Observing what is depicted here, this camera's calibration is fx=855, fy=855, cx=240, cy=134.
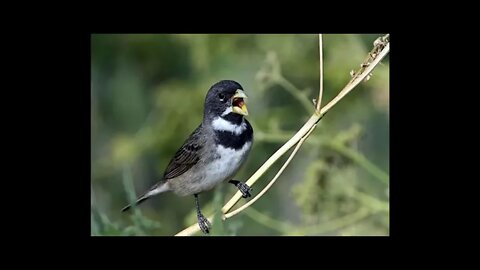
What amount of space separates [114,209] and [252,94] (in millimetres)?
1156

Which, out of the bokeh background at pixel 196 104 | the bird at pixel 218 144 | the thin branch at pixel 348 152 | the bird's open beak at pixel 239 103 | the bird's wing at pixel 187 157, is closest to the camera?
the bird's open beak at pixel 239 103

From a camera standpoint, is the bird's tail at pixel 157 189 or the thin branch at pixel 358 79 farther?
the bird's tail at pixel 157 189

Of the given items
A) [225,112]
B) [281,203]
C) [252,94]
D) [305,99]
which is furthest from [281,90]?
[225,112]

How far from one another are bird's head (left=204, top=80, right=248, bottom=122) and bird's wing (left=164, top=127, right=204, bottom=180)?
0.60 ft


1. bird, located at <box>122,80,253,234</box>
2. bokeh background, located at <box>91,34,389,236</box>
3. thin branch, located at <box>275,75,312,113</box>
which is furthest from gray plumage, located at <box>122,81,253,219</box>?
bokeh background, located at <box>91,34,389,236</box>

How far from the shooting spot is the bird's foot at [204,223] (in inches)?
166

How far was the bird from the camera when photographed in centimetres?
429

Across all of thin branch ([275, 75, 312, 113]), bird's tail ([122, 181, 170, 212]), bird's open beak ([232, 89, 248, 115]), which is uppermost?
thin branch ([275, 75, 312, 113])

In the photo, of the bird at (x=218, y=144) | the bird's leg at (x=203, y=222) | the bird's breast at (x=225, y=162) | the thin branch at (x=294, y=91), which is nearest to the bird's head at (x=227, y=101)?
the bird at (x=218, y=144)

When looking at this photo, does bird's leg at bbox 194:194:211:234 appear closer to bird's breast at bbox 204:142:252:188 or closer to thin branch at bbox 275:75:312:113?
bird's breast at bbox 204:142:252:188

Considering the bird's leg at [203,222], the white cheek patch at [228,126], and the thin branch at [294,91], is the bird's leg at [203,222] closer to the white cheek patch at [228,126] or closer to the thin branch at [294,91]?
the white cheek patch at [228,126]

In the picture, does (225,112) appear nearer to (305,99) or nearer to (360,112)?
(305,99)

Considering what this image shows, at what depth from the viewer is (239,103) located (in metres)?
4.29

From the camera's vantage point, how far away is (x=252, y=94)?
5484 mm
